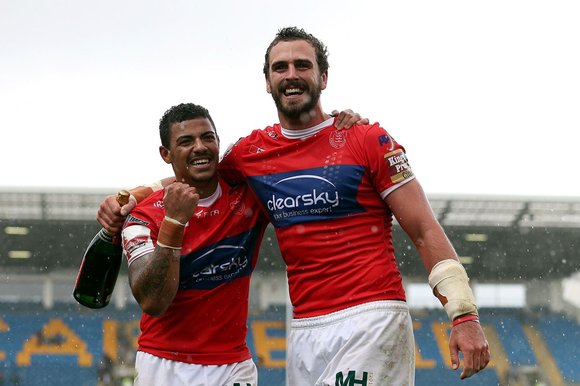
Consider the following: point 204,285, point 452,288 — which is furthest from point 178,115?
point 452,288

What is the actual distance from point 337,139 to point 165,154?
1.00m

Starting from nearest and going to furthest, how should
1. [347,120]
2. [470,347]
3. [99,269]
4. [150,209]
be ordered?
[470,347]
[347,120]
[150,209]
[99,269]

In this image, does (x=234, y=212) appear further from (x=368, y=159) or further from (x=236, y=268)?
(x=368, y=159)

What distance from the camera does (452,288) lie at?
3578 millimetres

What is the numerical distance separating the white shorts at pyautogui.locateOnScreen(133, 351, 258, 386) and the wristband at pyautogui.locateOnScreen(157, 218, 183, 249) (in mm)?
624

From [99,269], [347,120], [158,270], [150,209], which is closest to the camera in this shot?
[158,270]

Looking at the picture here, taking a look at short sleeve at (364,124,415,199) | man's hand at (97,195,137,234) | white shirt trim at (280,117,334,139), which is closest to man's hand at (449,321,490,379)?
short sleeve at (364,124,415,199)

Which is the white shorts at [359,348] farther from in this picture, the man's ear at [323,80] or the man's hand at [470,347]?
the man's ear at [323,80]

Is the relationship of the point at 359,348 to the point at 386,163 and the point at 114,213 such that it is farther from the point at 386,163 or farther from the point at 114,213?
the point at 114,213

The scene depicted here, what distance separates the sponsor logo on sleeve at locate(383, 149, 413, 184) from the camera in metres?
3.81

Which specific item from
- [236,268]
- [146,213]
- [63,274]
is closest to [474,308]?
[236,268]

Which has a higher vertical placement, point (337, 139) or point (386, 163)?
point (337, 139)

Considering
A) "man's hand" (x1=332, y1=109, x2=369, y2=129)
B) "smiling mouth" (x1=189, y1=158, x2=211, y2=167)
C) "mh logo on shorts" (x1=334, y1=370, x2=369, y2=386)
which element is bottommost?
"mh logo on shorts" (x1=334, y1=370, x2=369, y2=386)

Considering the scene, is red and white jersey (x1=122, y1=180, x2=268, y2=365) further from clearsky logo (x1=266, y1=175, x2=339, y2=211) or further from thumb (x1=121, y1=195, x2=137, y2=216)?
clearsky logo (x1=266, y1=175, x2=339, y2=211)
